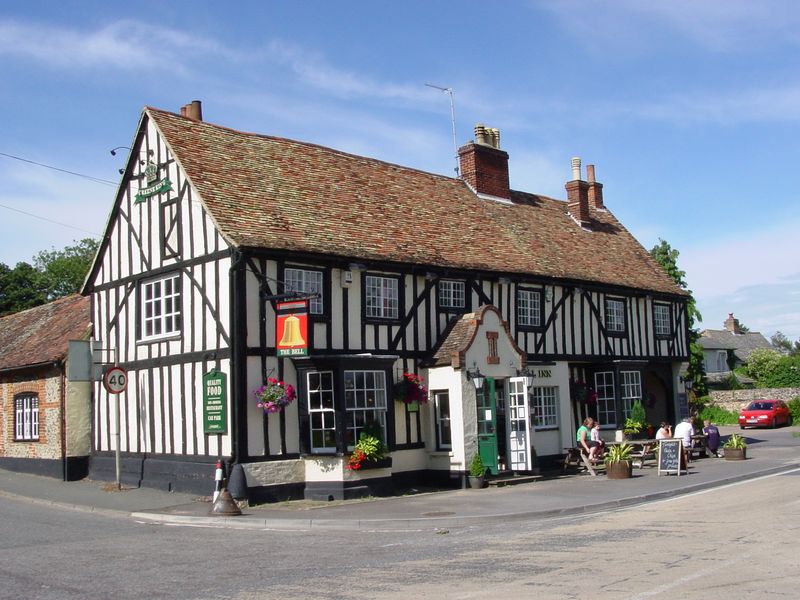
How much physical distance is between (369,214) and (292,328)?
5.62 m

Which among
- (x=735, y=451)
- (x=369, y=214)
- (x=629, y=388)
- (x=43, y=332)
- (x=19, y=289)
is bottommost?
(x=735, y=451)

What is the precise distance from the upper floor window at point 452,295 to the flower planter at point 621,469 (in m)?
5.62

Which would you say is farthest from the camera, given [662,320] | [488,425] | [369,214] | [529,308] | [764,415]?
[764,415]

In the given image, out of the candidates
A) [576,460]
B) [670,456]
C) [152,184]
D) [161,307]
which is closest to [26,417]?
[161,307]

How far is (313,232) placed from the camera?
2005 cm

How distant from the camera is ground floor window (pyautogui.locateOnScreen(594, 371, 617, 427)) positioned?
2727 cm

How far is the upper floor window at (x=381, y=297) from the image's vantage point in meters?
20.7

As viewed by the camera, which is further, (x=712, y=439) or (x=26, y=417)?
(x=712, y=439)

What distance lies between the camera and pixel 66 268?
6334 cm

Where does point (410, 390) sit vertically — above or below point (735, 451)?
above

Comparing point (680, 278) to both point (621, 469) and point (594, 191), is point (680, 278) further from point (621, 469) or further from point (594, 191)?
point (621, 469)

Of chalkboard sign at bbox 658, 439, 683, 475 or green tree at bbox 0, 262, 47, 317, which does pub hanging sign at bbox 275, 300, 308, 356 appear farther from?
green tree at bbox 0, 262, 47, 317

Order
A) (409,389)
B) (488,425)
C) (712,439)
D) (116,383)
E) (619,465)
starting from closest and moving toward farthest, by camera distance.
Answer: (116,383)
(409,389)
(619,465)
(488,425)
(712,439)

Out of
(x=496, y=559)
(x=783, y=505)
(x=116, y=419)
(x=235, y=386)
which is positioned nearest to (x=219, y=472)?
(x=235, y=386)
